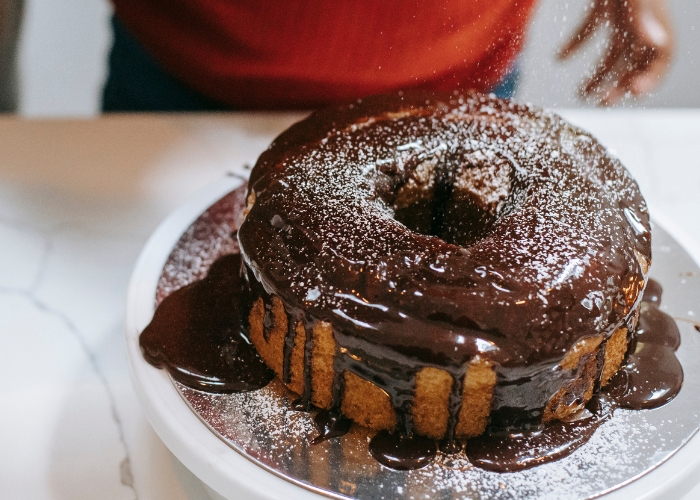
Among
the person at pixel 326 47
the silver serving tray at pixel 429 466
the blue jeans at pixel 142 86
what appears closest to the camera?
the silver serving tray at pixel 429 466

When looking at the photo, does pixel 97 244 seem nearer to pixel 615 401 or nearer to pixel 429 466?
pixel 429 466

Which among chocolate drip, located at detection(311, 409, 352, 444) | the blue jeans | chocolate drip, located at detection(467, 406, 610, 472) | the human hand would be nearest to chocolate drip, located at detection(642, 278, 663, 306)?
chocolate drip, located at detection(467, 406, 610, 472)

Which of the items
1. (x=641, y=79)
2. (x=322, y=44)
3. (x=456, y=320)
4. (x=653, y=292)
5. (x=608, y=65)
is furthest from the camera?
(x=322, y=44)

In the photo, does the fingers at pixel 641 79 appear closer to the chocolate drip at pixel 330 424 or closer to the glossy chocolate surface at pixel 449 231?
the glossy chocolate surface at pixel 449 231

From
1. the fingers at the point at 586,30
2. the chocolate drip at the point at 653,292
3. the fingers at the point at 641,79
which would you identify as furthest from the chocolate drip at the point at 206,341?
the fingers at the point at 641,79

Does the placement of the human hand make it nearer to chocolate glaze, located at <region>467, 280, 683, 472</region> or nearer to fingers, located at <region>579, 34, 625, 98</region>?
fingers, located at <region>579, 34, 625, 98</region>

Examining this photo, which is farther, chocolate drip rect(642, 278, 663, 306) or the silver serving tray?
chocolate drip rect(642, 278, 663, 306)

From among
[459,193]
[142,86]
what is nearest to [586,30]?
[459,193]
